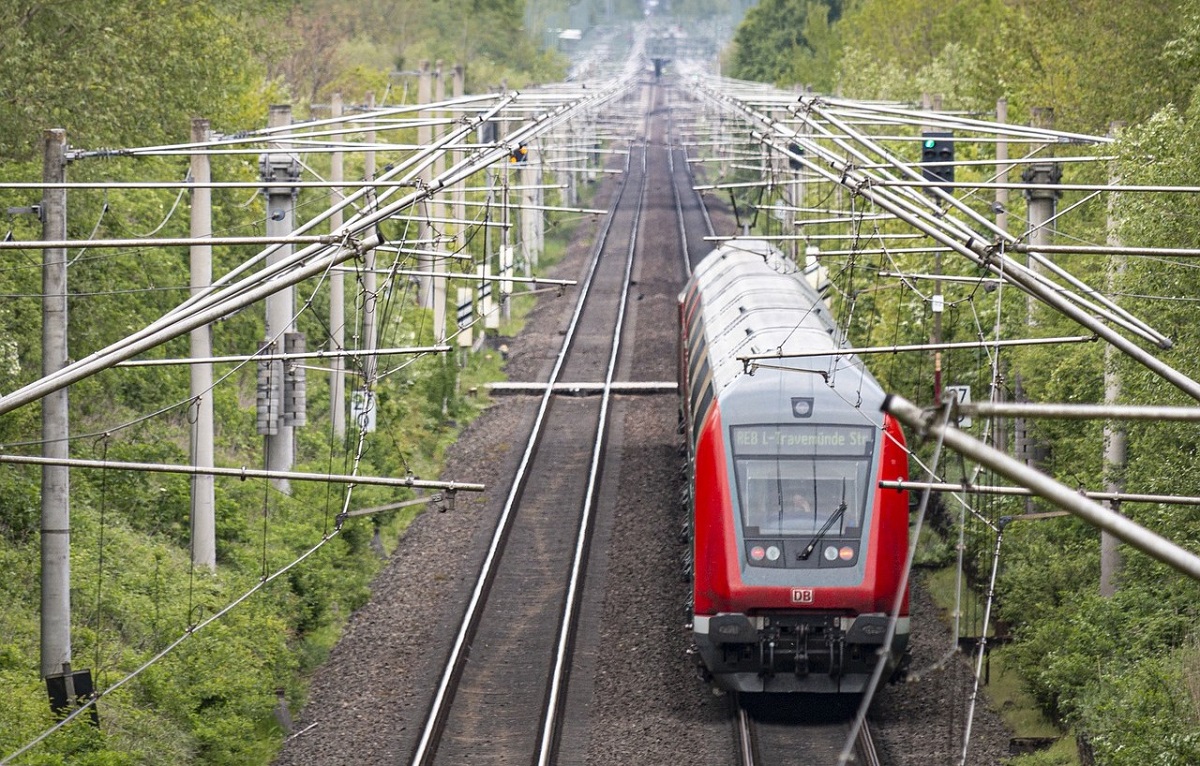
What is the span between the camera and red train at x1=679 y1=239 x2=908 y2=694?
618 inches

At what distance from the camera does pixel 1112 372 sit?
17109 mm

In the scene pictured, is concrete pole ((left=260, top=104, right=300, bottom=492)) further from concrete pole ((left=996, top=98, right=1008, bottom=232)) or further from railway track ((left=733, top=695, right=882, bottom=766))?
concrete pole ((left=996, top=98, right=1008, bottom=232))

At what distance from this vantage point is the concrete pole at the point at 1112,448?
17.7m

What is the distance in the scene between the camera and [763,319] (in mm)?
19234

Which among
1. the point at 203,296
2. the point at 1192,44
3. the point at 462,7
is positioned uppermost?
the point at 462,7

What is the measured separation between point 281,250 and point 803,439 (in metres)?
8.24

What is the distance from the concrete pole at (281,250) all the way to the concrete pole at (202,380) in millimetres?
876

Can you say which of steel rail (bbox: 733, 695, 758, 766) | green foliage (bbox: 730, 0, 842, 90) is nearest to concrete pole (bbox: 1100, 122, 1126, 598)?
steel rail (bbox: 733, 695, 758, 766)

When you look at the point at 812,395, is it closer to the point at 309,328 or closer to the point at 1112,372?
the point at 1112,372

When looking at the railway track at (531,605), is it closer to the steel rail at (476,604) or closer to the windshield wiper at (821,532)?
the steel rail at (476,604)

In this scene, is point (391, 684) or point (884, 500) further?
point (391, 684)

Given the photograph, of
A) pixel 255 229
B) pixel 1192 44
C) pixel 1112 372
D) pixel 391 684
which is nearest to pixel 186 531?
pixel 391 684

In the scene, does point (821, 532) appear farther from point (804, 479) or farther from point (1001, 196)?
point (1001, 196)

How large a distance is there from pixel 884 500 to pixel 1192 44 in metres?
8.94
